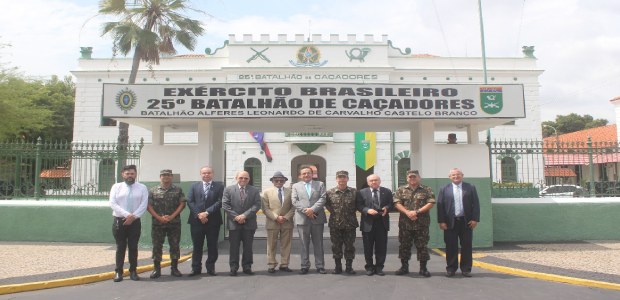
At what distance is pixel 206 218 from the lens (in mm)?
7516

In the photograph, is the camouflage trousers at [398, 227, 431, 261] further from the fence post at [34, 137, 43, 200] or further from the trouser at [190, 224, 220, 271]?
the fence post at [34, 137, 43, 200]

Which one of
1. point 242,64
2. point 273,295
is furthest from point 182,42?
point 273,295

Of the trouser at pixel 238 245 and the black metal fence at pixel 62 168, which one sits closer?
the trouser at pixel 238 245

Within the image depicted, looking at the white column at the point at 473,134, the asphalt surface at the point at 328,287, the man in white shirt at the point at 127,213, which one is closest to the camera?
the asphalt surface at the point at 328,287

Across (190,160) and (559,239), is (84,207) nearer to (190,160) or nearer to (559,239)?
(190,160)

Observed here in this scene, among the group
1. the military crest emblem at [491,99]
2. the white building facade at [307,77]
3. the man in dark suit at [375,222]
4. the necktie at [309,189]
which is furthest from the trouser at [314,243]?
the white building facade at [307,77]

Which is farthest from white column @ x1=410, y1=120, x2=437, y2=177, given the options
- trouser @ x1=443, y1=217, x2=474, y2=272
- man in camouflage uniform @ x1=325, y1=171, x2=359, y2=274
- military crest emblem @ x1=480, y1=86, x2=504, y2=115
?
man in camouflage uniform @ x1=325, y1=171, x2=359, y2=274

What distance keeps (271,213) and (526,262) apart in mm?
4586

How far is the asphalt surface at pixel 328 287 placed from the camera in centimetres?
633

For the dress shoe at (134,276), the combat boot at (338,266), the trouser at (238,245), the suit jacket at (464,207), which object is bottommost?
the dress shoe at (134,276)

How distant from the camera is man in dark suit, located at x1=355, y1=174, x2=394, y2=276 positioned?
747cm

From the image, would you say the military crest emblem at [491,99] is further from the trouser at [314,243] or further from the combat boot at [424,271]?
the trouser at [314,243]

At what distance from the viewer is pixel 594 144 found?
1095 cm

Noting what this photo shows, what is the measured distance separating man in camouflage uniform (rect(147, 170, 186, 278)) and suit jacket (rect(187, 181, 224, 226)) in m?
0.19
